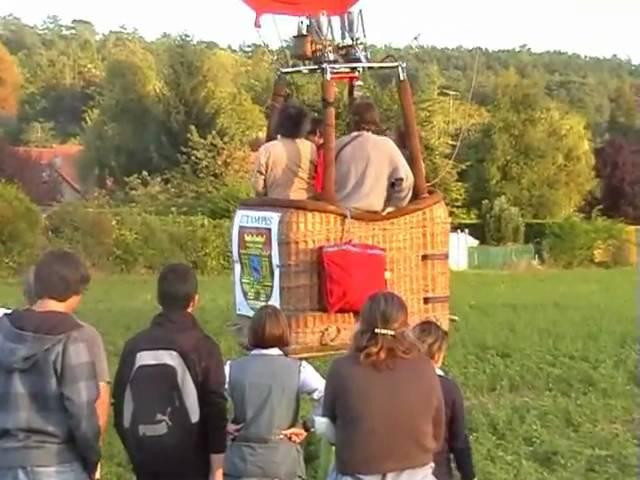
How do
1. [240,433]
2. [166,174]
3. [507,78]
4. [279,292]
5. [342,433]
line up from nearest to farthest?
[342,433], [240,433], [279,292], [166,174], [507,78]

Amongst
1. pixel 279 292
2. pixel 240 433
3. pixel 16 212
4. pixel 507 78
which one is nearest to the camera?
pixel 240 433

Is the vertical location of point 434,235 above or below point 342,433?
above

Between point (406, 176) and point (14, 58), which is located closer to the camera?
point (406, 176)

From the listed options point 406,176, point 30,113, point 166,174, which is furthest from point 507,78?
point 406,176

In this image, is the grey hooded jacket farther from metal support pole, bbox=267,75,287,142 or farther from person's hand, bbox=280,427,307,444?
metal support pole, bbox=267,75,287,142

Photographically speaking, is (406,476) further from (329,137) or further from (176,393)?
(329,137)

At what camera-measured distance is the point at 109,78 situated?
159 ft

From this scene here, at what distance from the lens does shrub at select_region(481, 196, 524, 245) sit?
124 ft

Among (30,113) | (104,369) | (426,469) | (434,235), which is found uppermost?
(30,113)

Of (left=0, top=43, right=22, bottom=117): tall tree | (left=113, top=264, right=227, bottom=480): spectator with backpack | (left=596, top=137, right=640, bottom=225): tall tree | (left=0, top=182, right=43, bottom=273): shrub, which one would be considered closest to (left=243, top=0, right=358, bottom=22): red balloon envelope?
(left=113, top=264, right=227, bottom=480): spectator with backpack

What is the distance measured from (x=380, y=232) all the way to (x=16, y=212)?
22.2 metres

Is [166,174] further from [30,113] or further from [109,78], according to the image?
[30,113]

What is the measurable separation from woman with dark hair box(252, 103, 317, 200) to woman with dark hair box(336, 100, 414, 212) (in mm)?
140

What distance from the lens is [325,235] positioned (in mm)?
5617
